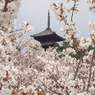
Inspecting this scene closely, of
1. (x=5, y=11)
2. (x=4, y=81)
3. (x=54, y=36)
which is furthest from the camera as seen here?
(x=54, y=36)

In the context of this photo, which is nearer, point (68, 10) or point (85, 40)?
point (85, 40)

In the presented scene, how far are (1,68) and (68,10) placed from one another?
2325 mm

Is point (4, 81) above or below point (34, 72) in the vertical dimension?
above

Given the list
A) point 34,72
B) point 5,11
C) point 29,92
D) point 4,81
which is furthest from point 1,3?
point 34,72

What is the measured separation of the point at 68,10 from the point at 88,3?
532 mm

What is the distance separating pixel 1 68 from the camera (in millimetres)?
1436

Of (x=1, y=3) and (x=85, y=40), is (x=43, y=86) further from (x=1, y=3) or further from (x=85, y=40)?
(x=1, y=3)

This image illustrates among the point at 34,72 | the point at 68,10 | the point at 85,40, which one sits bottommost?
the point at 34,72

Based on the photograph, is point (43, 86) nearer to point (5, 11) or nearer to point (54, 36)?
point (5, 11)

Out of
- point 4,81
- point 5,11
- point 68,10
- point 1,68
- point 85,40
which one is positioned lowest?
point 4,81

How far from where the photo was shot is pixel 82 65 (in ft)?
9.52

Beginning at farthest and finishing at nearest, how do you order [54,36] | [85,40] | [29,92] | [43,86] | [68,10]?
Answer: 1. [54,36]
2. [43,86]
3. [68,10]
4. [85,40]
5. [29,92]

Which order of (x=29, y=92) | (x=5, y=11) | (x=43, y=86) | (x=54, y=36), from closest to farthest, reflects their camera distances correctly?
1. (x=5, y=11)
2. (x=29, y=92)
3. (x=43, y=86)
4. (x=54, y=36)

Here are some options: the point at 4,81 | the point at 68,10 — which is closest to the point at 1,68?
the point at 4,81
